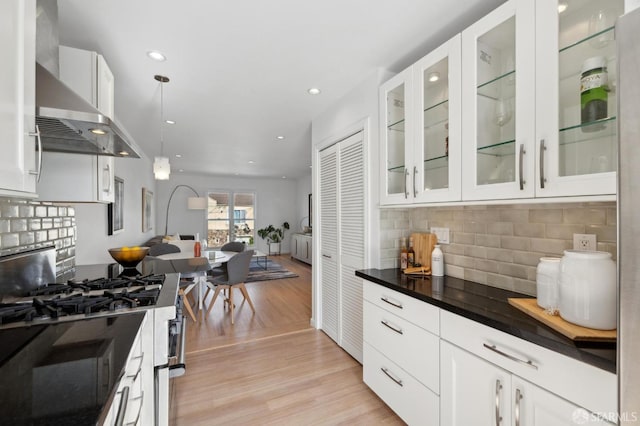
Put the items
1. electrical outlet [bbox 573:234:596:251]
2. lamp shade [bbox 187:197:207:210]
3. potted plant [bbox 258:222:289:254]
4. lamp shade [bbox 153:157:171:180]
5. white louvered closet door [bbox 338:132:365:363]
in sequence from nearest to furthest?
electrical outlet [bbox 573:234:596:251] < white louvered closet door [bbox 338:132:365:363] < lamp shade [bbox 153:157:171:180] < lamp shade [bbox 187:197:207:210] < potted plant [bbox 258:222:289:254]

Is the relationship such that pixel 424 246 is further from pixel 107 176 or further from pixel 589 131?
pixel 107 176

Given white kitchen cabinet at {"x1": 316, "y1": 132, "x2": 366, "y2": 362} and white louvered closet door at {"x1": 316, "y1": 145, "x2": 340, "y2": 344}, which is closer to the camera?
white kitchen cabinet at {"x1": 316, "y1": 132, "x2": 366, "y2": 362}

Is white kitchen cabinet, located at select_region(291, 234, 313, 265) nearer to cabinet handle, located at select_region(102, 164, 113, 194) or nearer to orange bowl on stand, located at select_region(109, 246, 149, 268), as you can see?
orange bowl on stand, located at select_region(109, 246, 149, 268)

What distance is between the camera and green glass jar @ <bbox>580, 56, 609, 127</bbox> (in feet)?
3.29

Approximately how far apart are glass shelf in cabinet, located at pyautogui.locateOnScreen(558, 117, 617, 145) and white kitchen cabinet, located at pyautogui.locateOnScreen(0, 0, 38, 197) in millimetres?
1911

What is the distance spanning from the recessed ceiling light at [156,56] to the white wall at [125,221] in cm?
161

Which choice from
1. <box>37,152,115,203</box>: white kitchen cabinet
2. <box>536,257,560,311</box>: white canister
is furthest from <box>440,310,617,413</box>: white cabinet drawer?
<box>37,152,115,203</box>: white kitchen cabinet

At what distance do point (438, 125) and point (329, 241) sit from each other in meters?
1.54

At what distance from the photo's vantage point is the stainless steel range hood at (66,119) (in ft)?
3.50

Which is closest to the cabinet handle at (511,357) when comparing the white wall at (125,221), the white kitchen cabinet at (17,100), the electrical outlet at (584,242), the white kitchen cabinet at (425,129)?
the electrical outlet at (584,242)

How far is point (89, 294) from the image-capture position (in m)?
1.36

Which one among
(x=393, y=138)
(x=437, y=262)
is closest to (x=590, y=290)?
(x=437, y=262)

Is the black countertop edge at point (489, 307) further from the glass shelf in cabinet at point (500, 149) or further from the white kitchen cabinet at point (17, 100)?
the white kitchen cabinet at point (17, 100)

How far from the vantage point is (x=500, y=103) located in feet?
4.45
